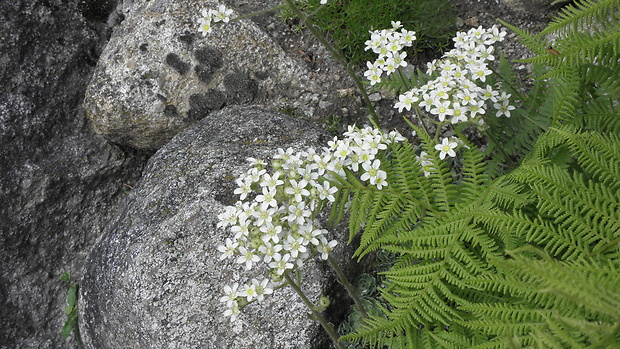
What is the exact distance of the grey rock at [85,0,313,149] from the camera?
4816mm

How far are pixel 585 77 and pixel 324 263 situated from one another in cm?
205

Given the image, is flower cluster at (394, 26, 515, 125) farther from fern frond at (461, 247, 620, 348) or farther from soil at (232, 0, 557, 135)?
soil at (232, 0, 557, 135)

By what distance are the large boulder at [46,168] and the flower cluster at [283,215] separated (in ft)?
9.41

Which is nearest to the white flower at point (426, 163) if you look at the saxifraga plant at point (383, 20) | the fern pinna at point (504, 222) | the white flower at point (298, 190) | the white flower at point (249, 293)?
the fern pinna at point (504, 222)

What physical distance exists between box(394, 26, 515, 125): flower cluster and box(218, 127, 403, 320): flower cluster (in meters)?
0.55

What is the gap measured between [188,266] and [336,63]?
2.49 m

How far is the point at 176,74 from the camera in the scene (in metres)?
4.84

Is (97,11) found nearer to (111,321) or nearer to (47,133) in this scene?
(47,133)

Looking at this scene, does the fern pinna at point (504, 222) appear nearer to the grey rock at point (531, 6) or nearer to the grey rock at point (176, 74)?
the grey rock at point (531, 6)

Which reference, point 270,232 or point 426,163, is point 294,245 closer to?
point 270,232

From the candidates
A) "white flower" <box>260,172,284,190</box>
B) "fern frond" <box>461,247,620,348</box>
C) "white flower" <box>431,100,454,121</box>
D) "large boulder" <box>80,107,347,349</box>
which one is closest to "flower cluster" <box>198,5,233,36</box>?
"large boulder" <box>80,107,347,349</box>

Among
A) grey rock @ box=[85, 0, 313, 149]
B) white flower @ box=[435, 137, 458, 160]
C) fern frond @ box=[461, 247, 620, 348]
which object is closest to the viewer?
fern frond @ box=[461, 247, 620, 348]

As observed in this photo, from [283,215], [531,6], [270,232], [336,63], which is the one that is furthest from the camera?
[336,63]

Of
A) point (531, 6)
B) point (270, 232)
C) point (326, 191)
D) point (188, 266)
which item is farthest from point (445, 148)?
point (531, 6)
